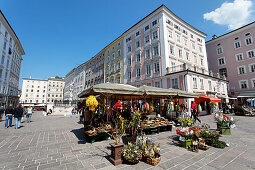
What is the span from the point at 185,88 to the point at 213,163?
14.2 m

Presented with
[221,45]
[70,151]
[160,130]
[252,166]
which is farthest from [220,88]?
[70,151]

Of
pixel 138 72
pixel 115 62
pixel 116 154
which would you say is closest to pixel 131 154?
pixel 116 154

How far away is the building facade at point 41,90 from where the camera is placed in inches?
2653

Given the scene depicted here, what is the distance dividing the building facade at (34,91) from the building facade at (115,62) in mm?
57757

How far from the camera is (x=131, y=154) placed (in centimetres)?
354

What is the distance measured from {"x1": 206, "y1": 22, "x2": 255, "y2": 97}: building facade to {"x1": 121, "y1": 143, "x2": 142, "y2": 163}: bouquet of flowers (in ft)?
96.1

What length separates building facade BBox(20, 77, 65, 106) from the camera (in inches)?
2653

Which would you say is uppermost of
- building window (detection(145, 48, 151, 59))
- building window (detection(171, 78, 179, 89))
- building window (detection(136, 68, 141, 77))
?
building window (detection(145, 48, 151, 59))

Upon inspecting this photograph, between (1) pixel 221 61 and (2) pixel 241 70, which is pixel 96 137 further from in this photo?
(1) pixel 221 61

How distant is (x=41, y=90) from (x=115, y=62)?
6318 centimetres

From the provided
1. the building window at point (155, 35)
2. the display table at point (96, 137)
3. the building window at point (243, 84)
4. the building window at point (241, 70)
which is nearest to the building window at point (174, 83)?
the building window at point (155, 35)

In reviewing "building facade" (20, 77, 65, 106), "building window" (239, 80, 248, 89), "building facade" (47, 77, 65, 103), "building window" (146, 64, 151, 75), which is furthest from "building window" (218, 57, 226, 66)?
"building facade" (47, 77, 65, 103)

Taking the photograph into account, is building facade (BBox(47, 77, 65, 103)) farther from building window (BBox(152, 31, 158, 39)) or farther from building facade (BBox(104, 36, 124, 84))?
building window (BBox(152, 31, 158, 39))

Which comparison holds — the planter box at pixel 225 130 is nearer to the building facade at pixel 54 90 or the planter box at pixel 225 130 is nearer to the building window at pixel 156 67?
the building window at pixel 156 67
